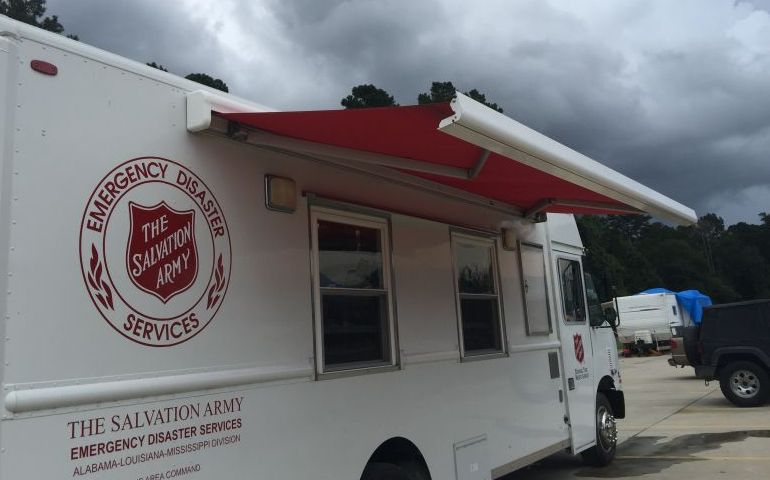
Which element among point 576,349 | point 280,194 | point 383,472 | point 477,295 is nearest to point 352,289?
point 280,194

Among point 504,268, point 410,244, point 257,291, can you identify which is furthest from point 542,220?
point 257,291

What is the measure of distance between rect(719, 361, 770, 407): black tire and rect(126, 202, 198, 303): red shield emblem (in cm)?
1131

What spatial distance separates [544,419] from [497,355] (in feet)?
3.41

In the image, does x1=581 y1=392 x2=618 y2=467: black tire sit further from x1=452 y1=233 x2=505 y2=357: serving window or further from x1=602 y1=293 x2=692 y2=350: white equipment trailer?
x1=602 y1=293 x2=692 y2=350: white equipment trailer

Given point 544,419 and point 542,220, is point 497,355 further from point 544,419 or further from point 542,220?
point 542,220

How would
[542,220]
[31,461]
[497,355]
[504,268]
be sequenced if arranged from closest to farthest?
1. [31,461]
2. [497,355]
3. [504,268]
4. [542,220]

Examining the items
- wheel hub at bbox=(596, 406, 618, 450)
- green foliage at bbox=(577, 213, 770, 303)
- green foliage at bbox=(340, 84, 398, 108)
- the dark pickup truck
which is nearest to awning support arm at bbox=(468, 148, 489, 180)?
wheel hub at bbox=(596, 406, 618, 450)

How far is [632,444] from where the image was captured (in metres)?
8.89

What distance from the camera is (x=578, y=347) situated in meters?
6.87

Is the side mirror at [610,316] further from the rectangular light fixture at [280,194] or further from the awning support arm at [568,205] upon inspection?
the rectangular light fixture at [280,194]

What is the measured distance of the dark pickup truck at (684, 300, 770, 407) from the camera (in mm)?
11297

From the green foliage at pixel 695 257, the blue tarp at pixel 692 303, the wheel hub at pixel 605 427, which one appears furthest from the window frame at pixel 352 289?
the green foliage at pixel 695 257

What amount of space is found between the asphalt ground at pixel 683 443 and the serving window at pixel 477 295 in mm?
2514

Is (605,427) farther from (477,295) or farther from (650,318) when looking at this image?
(650,318)
